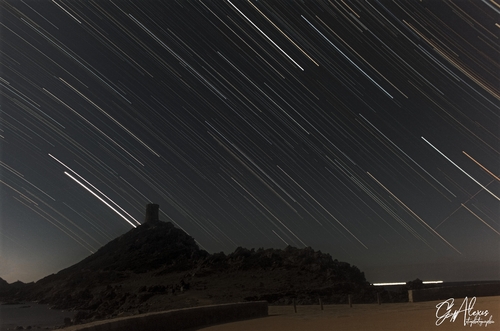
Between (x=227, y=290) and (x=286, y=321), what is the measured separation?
5510cm

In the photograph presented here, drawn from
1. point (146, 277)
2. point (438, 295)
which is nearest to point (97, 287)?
point (146, 277)

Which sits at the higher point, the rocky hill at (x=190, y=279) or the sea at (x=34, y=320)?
the rocky hill at (x=190, y=279)

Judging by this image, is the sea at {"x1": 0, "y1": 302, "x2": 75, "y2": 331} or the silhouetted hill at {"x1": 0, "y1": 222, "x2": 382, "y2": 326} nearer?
the silhouetted hill at {"x1": 0, "y1": 222, "x2": 382, "y2": 326}

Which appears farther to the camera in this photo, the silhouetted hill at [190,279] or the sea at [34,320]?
the sea at [34,320]

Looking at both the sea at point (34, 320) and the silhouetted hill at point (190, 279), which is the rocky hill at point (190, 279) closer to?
the silhouetted hill at point (190, 279)

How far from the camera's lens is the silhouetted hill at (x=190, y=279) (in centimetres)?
6206

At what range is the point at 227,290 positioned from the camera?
6894cm

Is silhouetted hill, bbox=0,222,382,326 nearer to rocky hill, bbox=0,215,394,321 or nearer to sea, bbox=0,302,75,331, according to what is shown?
rocky hill, bbox=0,215,394,321

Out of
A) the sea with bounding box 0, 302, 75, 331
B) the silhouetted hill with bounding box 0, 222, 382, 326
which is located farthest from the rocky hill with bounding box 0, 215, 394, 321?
the sea with bounding box 0, 302, 75, 331

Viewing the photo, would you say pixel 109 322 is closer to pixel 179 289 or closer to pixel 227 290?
pixel 227 290

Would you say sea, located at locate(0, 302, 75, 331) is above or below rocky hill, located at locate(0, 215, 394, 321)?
below

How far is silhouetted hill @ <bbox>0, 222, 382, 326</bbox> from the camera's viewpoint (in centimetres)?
6206

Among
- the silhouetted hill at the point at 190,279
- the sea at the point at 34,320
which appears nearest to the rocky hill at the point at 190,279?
the silhouetted hill at the point at 190,279

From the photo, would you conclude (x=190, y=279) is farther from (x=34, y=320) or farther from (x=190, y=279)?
(x=34, y=320)
